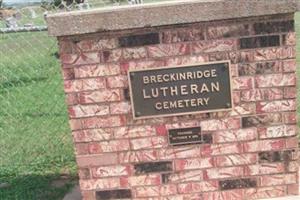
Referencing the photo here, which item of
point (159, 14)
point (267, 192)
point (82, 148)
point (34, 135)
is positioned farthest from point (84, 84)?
point (34, 135)

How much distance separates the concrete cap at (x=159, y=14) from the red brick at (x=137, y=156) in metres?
0.91

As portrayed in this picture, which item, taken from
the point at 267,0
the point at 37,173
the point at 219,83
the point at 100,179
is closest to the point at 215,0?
the point at 267,0

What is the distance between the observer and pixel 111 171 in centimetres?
420

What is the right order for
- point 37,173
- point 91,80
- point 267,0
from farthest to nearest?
point 37,173, point 91,80, point 267,0

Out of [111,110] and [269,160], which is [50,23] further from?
[269,160]

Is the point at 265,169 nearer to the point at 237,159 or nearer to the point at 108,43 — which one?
the point at 237,159

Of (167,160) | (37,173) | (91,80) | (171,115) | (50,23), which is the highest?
(50,23)

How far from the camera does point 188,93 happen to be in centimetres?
403

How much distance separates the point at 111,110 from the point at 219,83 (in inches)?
30.8

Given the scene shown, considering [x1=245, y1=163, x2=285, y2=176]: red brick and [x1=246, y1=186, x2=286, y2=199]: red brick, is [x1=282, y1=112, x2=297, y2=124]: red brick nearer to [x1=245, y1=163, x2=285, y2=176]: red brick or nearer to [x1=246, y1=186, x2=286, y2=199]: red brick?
[x1=245, y1=163, x2=285, y2=176]: red brick

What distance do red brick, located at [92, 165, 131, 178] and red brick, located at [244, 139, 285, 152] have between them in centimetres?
88

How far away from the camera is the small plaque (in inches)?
160

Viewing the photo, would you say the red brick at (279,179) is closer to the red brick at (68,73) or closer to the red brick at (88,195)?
the red brick at (88,195)

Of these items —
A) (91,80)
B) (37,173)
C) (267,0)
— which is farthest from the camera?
(37,173)
